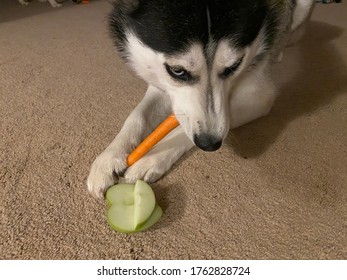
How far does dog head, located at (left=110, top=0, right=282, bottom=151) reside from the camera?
93 centimetres

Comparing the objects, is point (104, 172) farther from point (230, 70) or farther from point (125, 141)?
point (230, 70)

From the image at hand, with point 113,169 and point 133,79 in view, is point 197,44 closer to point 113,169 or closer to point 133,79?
point 113,169

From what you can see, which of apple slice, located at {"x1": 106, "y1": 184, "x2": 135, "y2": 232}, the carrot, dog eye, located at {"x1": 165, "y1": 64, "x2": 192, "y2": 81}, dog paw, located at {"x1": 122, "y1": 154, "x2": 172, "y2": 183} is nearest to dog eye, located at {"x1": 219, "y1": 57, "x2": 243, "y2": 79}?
dog eye, located at {"x1": 165, "y1": 64, "x2": 192, "y2": 81}

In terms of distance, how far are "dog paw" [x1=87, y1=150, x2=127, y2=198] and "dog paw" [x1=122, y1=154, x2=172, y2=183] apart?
3cm

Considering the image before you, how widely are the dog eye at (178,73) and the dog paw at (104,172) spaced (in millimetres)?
311

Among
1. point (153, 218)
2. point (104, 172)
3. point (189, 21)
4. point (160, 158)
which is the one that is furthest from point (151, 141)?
point (189, 21)

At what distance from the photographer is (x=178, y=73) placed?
1017 mm

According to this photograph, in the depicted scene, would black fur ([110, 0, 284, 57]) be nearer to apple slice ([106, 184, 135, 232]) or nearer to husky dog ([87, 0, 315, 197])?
husky dog ([87, 0, 315, 197])

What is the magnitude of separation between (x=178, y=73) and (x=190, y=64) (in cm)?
7

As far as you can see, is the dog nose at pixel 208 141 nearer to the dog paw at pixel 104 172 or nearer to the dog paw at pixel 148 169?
the dog paw at pixel 148 169

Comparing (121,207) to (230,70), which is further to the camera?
(230,70)

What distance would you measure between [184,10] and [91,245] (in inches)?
25.8
